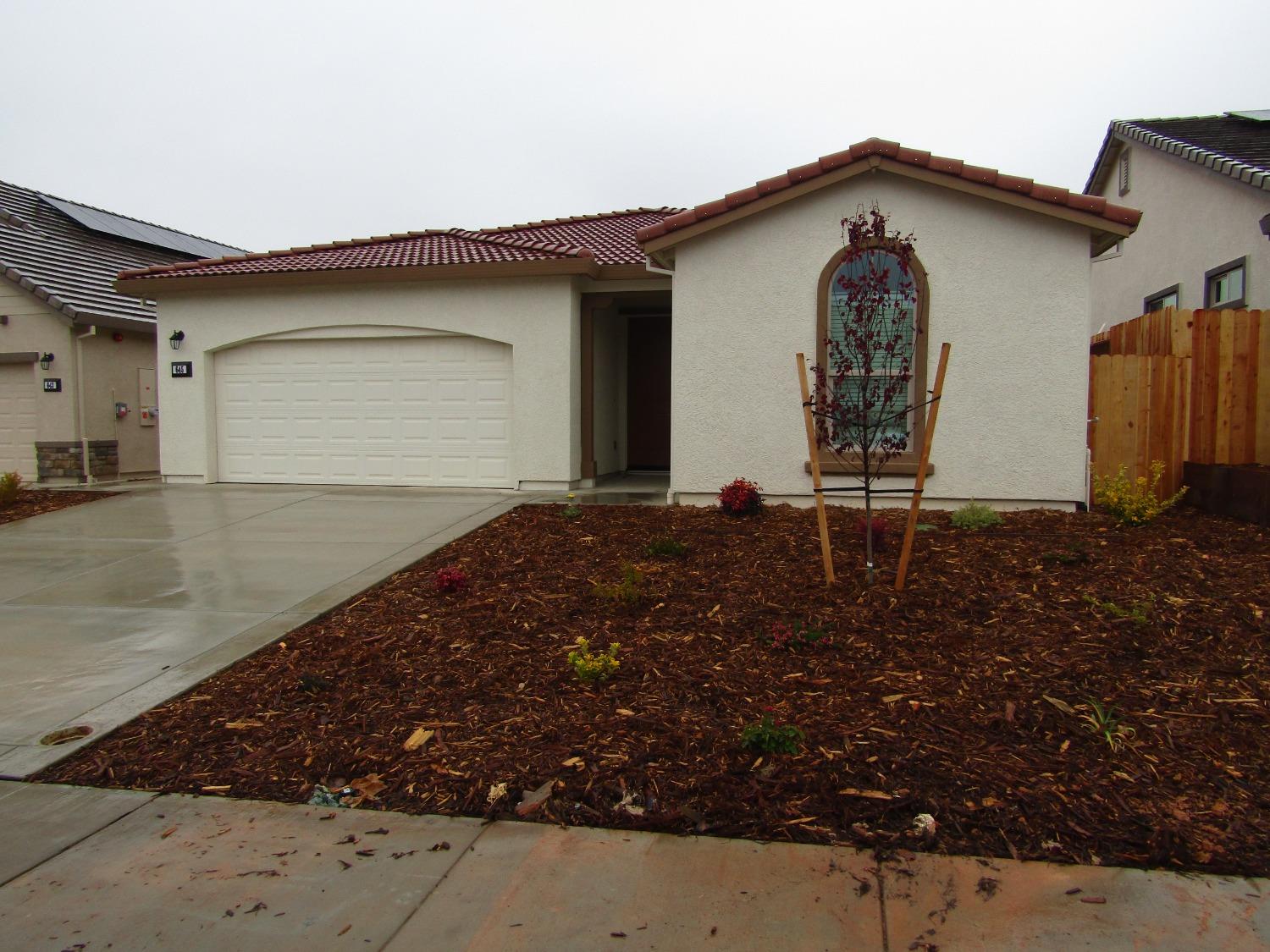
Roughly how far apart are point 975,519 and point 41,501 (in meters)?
12.2

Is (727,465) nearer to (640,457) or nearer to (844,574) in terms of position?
(844,574)

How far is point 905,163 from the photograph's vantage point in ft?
30.0

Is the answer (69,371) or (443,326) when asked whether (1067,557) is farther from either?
(69,371)

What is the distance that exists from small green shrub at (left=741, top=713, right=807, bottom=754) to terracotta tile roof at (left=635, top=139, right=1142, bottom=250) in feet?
22.5

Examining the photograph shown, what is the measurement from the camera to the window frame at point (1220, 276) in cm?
1271

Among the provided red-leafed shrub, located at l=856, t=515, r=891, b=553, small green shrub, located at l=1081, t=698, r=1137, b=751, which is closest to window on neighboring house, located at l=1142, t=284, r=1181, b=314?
red-leafed shrub, located at l=856, t=515, r=891, b=553

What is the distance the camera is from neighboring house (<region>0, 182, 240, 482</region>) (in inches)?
559

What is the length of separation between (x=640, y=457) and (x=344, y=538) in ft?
23.4

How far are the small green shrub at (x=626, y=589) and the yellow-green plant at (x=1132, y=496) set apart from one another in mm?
5122

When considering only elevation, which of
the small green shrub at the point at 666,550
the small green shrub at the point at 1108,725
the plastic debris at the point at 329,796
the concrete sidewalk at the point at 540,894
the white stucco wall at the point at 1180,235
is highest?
the white stucco wall at the point at 1180,235

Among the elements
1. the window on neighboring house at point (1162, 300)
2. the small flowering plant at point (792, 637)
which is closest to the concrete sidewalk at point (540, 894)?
the small flowering plant at point (792, 637)

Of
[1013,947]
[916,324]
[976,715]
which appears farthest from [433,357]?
[1013,947]

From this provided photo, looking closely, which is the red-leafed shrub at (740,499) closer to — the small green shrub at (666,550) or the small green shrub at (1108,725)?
the small green shrub at (666,550)

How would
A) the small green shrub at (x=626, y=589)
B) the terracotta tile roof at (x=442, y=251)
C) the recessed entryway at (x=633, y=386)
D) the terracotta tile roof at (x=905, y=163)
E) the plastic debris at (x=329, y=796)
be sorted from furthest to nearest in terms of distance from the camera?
the recessed entryway at (x=633, y=386), the terracotta tile roof at (x=442, y=251), the terracotta tile roof at (x=905, y=163), the small green shrub at (x=626, y=589), the plastic debris at (x=329, y=796)
